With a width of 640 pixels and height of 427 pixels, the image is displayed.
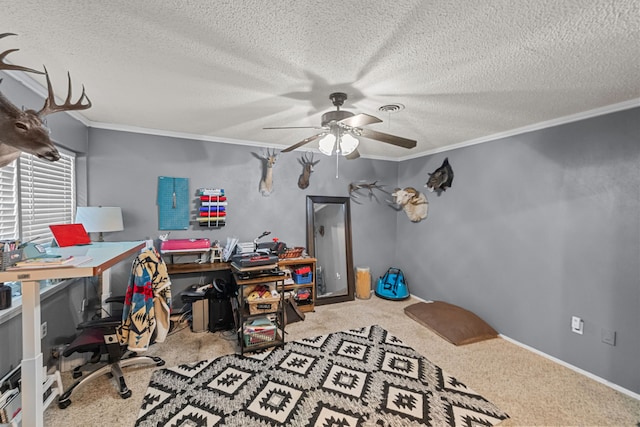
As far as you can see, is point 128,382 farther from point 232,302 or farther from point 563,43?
point 563,43

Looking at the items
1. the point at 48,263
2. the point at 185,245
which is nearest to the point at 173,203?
the point at 185,245

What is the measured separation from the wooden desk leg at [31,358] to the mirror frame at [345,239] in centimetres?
280

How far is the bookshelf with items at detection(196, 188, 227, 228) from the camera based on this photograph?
3379 mm

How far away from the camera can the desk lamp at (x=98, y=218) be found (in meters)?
2.58

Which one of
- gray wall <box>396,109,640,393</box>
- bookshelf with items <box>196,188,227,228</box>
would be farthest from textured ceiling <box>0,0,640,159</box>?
bookshelf with items <box>196,188,227,228</box>

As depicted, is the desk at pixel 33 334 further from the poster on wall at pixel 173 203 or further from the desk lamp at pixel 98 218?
the poster on wall at pixel 173 203

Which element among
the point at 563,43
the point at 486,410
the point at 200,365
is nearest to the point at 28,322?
the point at 200,365

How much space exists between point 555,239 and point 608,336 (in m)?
0.88

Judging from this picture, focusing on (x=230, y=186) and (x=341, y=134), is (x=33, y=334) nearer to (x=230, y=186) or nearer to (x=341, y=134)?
(x=341, y=134)

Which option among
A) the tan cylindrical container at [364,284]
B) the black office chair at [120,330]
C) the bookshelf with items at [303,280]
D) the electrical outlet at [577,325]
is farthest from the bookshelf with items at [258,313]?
the electrical outlet at [577,325]

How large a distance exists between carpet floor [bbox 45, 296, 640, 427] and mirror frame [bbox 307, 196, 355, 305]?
26.3 inches

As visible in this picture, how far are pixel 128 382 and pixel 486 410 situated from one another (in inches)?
108

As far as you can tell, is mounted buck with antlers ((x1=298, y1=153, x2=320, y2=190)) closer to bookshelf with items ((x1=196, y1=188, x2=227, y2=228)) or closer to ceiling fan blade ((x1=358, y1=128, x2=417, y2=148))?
bookshelf with items ((x1=196, y1=188, x2=227, y2=228))

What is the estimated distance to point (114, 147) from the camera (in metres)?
3.04
